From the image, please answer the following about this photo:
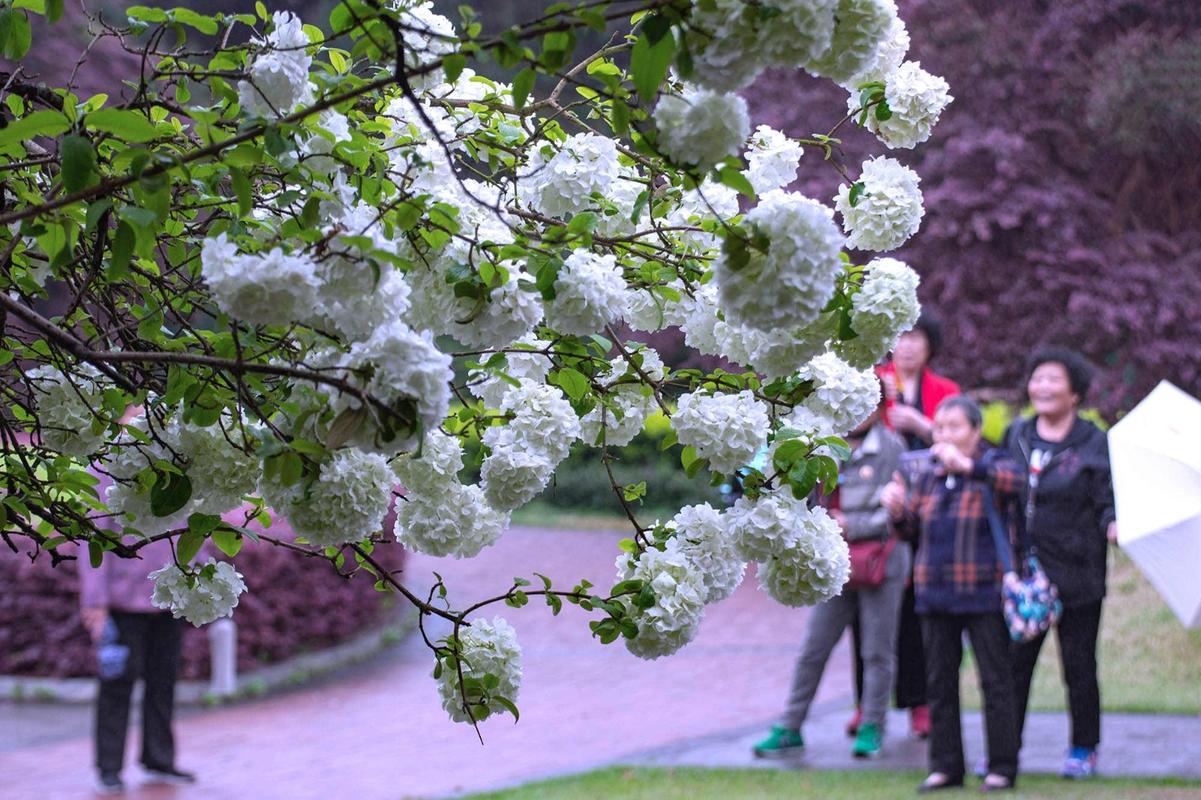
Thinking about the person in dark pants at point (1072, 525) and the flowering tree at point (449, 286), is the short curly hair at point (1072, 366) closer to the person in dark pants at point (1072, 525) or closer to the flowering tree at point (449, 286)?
the person in dark pants at point (1072, 525)

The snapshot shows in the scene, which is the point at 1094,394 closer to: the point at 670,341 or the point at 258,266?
the point at 670,341

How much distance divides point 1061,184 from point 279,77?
1135 centimetres

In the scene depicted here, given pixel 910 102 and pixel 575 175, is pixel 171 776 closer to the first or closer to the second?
pixel 575 175

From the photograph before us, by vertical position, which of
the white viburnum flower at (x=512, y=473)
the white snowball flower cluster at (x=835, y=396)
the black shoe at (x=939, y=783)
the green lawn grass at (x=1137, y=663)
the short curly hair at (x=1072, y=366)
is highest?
the short curly hair at (x=1072, y=366)

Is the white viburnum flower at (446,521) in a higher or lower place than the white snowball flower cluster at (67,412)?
lower

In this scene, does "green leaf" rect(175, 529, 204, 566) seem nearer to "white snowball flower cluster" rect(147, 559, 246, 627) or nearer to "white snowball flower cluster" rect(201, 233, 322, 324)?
"white snowball flower cluster" rect(147, 559, 246, 627)

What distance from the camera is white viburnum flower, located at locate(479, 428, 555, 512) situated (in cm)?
217

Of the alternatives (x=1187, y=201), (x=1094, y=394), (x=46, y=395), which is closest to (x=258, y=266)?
(x=46, y=395)

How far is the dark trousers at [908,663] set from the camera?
716 cm

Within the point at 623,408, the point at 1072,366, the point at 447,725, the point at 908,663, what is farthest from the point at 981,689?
the point at 623,408

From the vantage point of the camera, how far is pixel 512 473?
2.17 metres

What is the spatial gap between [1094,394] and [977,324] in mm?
1121

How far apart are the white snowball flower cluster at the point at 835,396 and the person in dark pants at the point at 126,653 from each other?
479 cm

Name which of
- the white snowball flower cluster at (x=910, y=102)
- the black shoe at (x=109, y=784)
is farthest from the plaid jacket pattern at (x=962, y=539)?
the white snowball flower cluster at (x=910, y=102)
